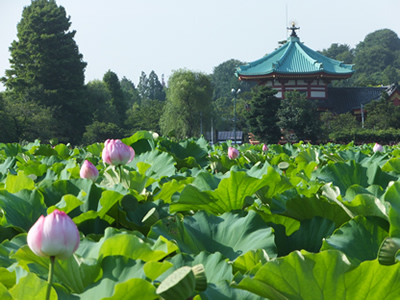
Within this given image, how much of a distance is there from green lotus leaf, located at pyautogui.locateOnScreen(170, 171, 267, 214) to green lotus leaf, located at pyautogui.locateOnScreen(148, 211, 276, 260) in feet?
0.41

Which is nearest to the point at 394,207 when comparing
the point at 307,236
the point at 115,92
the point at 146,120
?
the point at 307,236

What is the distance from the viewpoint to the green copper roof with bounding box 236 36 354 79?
2723 centimetres

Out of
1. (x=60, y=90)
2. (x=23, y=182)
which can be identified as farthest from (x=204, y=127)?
(x=23, y=182)

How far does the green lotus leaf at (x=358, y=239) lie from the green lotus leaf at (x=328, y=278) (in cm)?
17

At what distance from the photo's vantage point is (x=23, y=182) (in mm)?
1107

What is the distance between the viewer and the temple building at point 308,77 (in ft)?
89.9

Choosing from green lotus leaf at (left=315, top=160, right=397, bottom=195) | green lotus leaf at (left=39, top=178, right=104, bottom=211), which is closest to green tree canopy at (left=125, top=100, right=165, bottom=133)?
green lotus leaf at (left=315, top=160, right=397, bottom=195)

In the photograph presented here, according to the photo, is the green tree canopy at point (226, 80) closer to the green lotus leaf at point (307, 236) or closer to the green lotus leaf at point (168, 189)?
the green lotus leaf at point (168, 189)

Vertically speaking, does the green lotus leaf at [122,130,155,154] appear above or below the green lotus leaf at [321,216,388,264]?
above

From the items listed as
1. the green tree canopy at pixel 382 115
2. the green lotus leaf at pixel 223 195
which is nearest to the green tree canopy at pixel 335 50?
the green tree canopy at pixel 382 115

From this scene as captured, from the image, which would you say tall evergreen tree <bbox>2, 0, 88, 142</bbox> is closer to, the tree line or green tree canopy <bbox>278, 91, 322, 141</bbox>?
the tree line

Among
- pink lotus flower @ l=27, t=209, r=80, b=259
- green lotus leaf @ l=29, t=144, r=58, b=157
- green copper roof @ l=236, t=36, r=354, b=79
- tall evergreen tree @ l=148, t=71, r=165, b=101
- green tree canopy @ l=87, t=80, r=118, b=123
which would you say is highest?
tall evergreen tree @ l=148, t=71, r=165, b=101

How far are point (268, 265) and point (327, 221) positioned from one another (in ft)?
1.21

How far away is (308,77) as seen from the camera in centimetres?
2758
